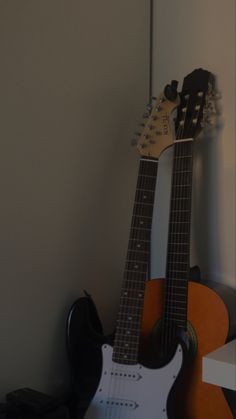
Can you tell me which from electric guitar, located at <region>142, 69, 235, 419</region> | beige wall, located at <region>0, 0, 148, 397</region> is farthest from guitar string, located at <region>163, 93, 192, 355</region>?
beige wall, located at <region>0, 0, 148, 397</region>

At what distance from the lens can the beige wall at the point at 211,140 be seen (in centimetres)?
108

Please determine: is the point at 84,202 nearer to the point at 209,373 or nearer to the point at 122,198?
the point at 122,198

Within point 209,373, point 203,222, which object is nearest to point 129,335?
point 209,373

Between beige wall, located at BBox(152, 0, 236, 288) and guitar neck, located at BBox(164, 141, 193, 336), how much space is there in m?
0.09

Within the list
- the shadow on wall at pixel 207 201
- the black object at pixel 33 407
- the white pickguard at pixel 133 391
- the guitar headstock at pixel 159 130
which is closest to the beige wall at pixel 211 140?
the shadow on wall at pixel 207 201

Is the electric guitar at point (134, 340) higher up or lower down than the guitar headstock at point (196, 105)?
lower down

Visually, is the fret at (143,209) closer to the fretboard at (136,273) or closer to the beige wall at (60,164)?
the fretboard at (136,273)

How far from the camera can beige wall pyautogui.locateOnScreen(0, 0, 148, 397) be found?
3.26 ft

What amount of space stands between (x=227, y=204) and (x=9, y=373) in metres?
0.70

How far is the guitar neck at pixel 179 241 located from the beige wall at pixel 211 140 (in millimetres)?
95

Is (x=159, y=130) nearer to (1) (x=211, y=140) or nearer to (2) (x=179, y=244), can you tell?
A: (1) (x=211, y=140)

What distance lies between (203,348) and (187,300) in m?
0.12

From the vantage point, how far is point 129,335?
3.25 feet

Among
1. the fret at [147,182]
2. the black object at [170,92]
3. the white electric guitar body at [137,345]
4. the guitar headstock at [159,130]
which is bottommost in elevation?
the white electric guitar body at [137,345]
